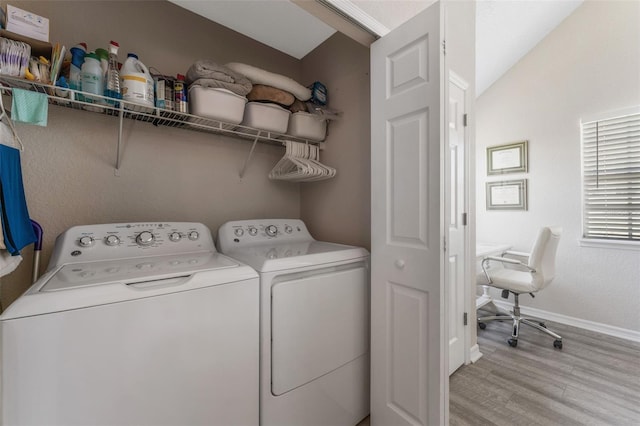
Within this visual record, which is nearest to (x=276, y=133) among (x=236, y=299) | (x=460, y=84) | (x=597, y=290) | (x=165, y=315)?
(x=236, y=299)

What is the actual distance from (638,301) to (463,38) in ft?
8.96

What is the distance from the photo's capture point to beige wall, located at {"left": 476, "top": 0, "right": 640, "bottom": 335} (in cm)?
239

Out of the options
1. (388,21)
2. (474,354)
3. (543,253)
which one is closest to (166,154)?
(388,21)

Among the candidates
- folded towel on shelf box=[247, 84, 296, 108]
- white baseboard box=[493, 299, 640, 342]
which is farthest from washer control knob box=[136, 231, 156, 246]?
white baseboard box=[493, 299, 640, 342]

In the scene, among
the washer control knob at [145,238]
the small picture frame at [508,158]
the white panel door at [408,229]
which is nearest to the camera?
the white panel door at [408,229]

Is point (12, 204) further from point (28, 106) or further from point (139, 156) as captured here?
point (139, 156)

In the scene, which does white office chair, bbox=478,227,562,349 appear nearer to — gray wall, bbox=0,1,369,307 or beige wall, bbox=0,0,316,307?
gray wall, bbox=0,1,369,307

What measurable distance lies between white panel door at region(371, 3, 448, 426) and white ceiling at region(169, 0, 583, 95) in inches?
6.9

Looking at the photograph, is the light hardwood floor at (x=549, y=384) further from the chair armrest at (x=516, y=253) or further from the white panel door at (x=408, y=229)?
the chair armrest at (x=516, y=253)

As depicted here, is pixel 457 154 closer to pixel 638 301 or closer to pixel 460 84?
pixel 460 84

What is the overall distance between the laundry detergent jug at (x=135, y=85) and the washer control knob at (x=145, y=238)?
638 mm

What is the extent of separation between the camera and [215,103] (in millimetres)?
1450

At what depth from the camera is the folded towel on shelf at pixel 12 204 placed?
90 cm

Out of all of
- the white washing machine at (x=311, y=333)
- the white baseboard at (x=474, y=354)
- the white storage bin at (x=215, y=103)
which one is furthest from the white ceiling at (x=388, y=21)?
the white baseboard at (x=474, y=354)
